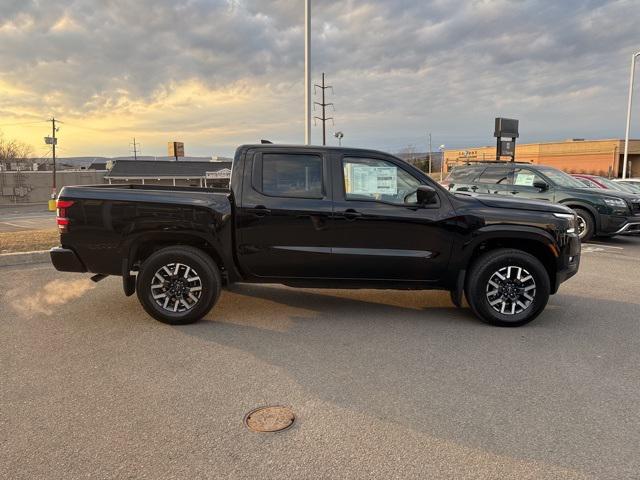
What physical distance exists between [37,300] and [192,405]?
3750mm

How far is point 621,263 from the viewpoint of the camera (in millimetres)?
8852

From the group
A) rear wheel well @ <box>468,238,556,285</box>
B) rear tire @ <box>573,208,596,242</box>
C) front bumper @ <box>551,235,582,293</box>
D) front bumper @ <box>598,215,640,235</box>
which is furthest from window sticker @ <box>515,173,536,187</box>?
rear wheel well @ <box>468,238,556,285</box>

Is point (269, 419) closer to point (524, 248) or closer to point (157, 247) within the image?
point (157, 247)

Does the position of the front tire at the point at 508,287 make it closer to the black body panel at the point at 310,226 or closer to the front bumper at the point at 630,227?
the black body panel at the point at 310,226

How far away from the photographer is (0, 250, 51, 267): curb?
806cm

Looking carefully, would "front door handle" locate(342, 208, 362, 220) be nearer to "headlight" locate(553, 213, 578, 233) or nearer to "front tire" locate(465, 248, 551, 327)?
"front tire" locate(465, 248, 551, 327)

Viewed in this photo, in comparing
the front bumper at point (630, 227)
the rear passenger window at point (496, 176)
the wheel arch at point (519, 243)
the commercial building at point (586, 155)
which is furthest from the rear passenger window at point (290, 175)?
the commercial building at point (586, 155)

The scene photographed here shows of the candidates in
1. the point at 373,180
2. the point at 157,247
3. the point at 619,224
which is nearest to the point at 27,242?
the point at 157,247

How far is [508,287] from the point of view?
5145 mm

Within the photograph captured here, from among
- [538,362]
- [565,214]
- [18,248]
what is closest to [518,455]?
[538,362]

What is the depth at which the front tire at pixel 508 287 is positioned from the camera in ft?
16.7

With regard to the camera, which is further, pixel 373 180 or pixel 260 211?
pixel 373 180

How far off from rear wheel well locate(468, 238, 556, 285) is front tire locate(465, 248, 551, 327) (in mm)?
132

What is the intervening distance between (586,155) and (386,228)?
6550cm
